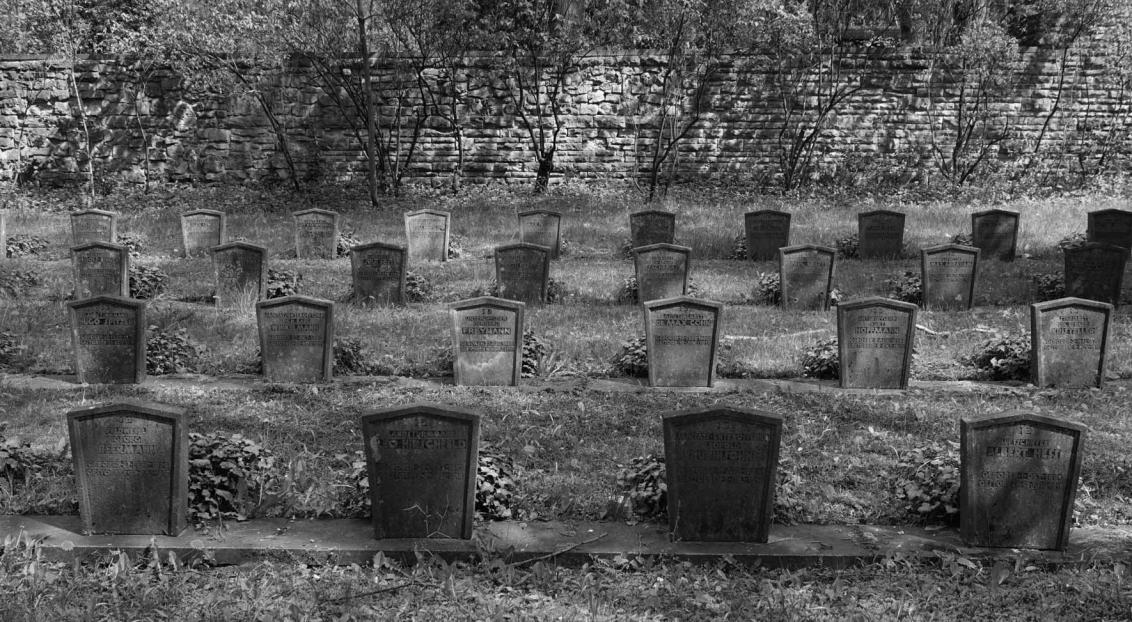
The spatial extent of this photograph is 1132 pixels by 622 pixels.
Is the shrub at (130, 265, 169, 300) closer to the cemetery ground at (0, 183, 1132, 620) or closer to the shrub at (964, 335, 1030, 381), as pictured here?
the cemetery ground at (0, 183, 1132, 620)

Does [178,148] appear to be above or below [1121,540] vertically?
above

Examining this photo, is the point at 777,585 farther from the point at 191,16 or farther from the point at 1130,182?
the point at 1130,182

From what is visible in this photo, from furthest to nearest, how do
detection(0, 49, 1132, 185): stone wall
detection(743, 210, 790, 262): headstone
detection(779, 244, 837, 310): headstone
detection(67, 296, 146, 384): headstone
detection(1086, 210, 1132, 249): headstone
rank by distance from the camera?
1. detection(0, 49, 1132, 185): stone wall
2. detection(743, 210, 790, 262): headstone
3. detection(1086, 210, 1132, 249): headstone
4. detection(779, 244, 837, 310): headstone
5. detection(67, 296, 146, 384): headstone

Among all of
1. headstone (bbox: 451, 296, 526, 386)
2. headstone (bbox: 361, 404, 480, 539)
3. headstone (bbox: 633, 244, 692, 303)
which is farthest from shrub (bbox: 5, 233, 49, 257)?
headstone (bbox: 361, 404, 480, 539)

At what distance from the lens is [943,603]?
472 centimetres

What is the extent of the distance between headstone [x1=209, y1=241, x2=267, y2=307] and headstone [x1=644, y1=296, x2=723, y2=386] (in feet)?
14.8

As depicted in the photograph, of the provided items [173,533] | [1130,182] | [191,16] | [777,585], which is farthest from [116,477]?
[1130,182]

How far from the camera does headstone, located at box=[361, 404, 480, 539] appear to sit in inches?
203

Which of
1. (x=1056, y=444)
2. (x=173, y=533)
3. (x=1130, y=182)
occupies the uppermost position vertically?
(x=1130, y=182)

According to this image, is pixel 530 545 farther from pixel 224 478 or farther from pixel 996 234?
pixel 996 234

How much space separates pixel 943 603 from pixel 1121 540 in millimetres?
1331

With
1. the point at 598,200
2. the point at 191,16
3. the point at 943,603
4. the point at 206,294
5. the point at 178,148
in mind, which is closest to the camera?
the point at 943,603

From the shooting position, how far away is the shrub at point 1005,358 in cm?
849

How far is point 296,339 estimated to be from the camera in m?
8.24
